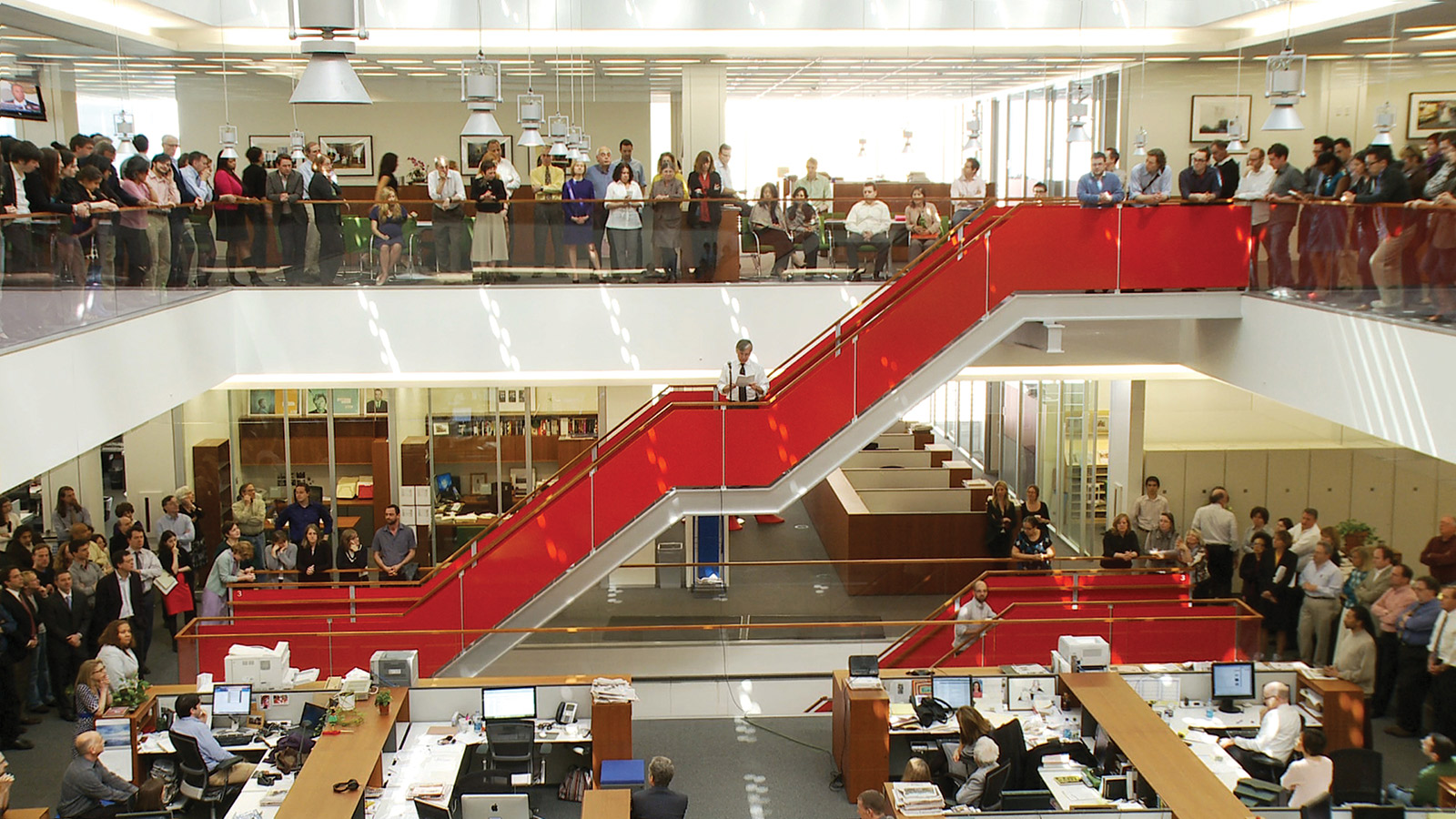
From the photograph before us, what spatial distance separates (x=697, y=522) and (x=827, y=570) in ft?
10.3

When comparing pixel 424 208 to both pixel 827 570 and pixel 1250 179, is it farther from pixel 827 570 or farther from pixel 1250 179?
pixel 1250 179

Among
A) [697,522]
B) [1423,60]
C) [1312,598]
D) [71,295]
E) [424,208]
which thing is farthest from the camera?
[697,522]

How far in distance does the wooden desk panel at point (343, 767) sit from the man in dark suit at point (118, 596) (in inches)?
146

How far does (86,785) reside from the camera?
354 inches

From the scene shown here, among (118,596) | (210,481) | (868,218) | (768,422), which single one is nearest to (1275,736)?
(768,422)

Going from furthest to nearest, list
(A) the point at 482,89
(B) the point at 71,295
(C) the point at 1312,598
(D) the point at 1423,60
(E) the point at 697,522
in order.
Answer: (E) the point at 697,522 < (D) the point at 1423,60 < (C) the point at 1312,598 < (A) the point at 482,89 < (B) the point at 71,295

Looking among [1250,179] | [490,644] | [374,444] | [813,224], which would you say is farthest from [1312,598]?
[374,444]

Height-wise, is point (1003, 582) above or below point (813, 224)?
below

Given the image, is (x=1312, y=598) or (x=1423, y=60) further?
(x=1423, y=60)

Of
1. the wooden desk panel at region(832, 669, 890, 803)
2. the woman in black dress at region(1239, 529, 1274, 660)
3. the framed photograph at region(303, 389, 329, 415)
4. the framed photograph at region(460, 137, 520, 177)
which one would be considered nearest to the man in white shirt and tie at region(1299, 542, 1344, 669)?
the woman in black dress at region(1239, 529, 1274, 660)

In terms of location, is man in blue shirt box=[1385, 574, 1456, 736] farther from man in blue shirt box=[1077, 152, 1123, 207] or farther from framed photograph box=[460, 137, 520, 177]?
framed photograph box=[460, 137, 520, 177]

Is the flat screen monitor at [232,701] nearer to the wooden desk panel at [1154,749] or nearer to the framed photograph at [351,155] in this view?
the wooden desk panel at [1154,749]

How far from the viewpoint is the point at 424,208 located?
13742 mm

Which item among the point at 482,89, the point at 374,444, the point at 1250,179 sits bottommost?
the point at 374,444
